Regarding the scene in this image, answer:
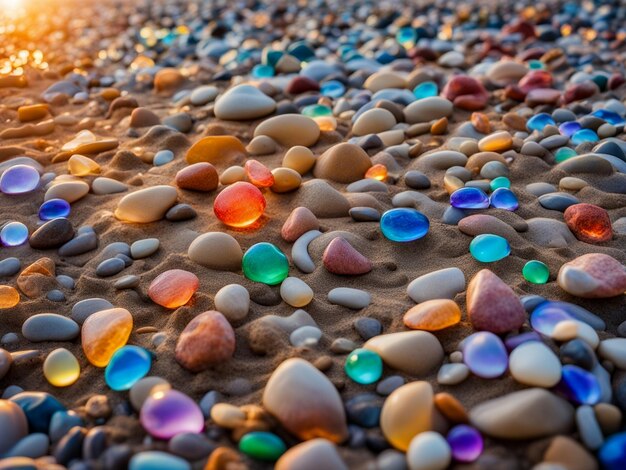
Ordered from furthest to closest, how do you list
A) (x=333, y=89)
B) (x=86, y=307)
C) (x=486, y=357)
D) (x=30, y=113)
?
(x=333, y=89), (x=30, y=113), (x=86, y=307), (x=486, y=357)

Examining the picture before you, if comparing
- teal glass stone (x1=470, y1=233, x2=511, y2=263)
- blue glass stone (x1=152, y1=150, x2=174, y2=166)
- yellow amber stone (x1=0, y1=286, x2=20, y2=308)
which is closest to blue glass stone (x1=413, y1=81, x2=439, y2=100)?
blue glass stone (x1=152, y1=150, x2=174, y2=166)

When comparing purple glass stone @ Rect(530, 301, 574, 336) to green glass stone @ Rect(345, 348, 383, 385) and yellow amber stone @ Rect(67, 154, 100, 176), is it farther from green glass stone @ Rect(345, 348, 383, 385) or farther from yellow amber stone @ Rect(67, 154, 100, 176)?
yellow amber stone @ Rect(67, 154, 100, 176)

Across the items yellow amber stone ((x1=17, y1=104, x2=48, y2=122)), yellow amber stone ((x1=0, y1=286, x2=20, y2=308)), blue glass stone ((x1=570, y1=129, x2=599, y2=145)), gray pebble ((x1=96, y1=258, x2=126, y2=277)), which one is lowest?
blue glass stone ((x1=570, y1=129, x2=599, y2=145))

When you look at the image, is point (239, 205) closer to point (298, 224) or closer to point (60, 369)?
point (298, 224)

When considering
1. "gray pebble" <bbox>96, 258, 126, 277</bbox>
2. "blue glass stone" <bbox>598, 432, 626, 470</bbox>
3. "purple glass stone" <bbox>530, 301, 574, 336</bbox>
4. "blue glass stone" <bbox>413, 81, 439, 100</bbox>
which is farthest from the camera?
"blue glass stone" <bbox>413, 81, 439, 100</bbox>

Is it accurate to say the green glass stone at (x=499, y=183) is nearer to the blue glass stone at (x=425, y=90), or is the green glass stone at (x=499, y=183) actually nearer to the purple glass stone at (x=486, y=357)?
the purple glass stone at (x=486, y=357)

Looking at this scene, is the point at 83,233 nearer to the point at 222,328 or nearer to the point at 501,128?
the point at 222,328

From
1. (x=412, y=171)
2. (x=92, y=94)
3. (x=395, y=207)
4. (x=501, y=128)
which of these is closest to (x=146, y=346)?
(x=395, y=207)

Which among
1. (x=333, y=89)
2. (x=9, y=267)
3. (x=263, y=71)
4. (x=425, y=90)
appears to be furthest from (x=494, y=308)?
(x=263, y=71)
